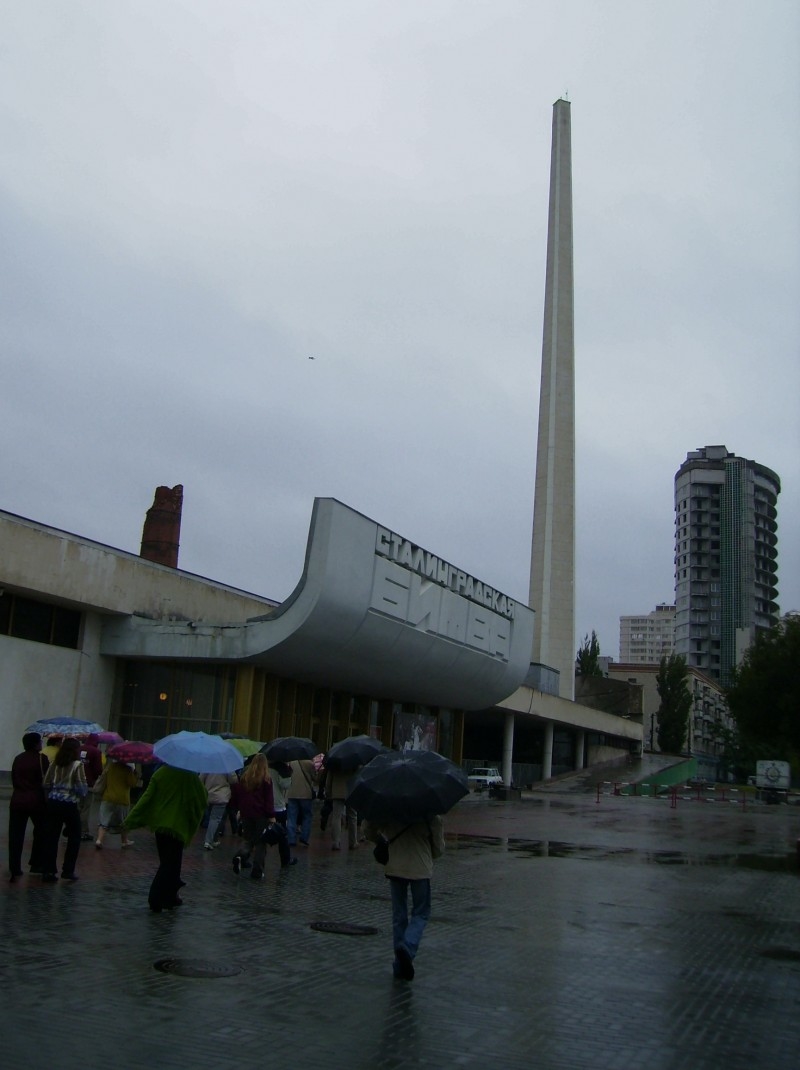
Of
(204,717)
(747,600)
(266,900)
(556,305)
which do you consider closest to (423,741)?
(204,717)

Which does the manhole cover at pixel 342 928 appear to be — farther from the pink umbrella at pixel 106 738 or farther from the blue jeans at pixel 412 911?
the pink umbrella at pixel 106 738

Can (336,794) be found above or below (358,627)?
below

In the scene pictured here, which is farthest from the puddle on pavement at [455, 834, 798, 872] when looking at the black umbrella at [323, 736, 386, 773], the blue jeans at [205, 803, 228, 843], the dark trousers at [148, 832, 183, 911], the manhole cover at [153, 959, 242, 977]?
the manhole cover at [153, 959, 242, 977]

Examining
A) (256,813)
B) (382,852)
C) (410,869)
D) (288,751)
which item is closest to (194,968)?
(382,852)

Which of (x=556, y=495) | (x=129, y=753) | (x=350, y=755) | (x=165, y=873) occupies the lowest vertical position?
(x=165, y=873)

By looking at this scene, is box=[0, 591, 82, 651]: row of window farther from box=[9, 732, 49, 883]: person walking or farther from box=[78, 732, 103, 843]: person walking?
box=[9, 732, 49, 883]: person walking

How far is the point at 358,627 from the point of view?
30453 mm

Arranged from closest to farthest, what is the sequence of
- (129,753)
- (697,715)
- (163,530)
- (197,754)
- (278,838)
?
(197,754) → (278,838) → (129,753) → (163,530) → (697,715)

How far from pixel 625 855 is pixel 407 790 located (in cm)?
1211

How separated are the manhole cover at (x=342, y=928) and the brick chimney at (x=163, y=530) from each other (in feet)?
98.9

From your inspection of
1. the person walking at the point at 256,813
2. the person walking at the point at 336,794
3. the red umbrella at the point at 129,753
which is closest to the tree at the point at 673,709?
the person walking at the point at 336,794

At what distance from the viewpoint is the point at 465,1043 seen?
6031 millimetres

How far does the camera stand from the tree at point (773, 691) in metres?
50.7

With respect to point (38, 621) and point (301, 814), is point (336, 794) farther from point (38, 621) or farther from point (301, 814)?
point (38, 621)
